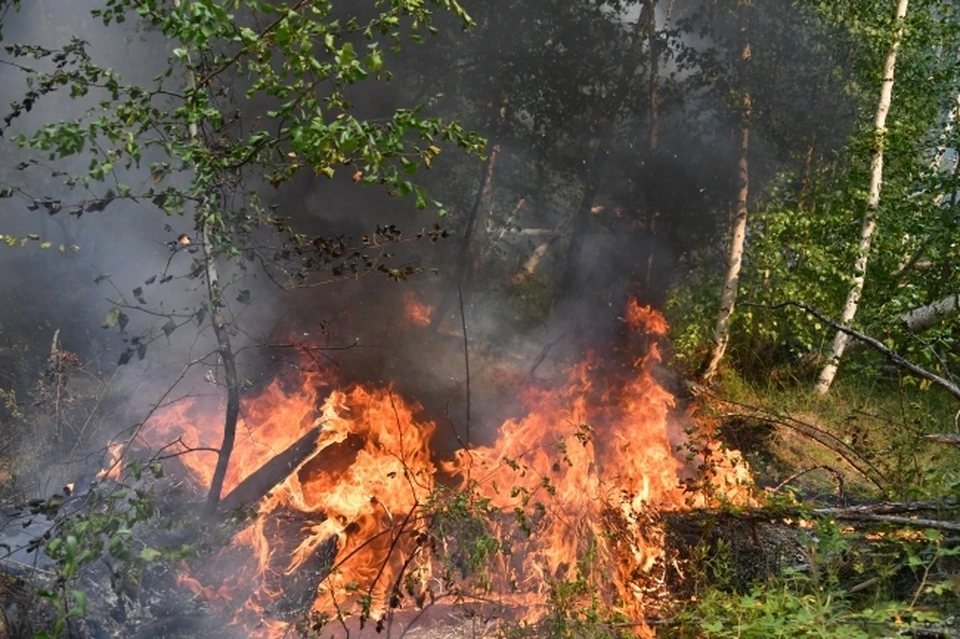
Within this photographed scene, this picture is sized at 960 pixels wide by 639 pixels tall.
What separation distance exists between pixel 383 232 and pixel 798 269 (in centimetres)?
794

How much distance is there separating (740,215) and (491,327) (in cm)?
420

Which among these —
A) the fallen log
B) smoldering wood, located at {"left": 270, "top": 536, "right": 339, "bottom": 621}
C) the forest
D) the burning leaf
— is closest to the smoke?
the forest

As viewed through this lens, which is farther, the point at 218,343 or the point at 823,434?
the point at 823,434

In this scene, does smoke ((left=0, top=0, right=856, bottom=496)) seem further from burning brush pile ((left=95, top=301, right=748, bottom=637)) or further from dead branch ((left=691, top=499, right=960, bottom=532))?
dead branch ((left=691, top=499, right=960, bottom=532))

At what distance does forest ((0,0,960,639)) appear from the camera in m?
4.31

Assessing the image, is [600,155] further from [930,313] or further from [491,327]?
[930,313]

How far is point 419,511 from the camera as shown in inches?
198

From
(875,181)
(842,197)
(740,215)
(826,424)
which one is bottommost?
(826,424)

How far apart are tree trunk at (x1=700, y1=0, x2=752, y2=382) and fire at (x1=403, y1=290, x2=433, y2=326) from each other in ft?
14.8

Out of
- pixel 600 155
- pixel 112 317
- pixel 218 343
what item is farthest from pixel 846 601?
pixel 600 155

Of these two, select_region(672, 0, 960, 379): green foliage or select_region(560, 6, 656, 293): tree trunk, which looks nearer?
select_region(672, 0, 960, 379): green foliage

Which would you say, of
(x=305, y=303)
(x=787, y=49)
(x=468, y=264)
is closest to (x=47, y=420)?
(x=305, y=303)

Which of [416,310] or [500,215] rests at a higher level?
[500,215]

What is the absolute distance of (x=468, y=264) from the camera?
41.8 ft
